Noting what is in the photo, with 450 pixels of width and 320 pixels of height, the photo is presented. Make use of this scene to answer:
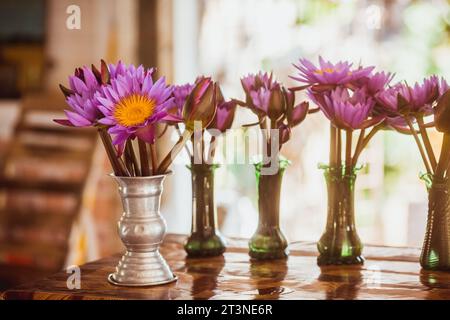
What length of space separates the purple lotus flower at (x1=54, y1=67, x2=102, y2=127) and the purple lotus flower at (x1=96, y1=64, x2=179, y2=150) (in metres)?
0.02

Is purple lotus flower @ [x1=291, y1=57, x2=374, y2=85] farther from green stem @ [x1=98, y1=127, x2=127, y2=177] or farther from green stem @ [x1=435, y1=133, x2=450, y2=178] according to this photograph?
green stem @ [x1=98, y1=127, x2=127, y2=177]

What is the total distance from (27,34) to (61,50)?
207mm

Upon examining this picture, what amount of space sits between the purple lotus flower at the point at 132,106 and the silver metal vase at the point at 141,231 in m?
0.09

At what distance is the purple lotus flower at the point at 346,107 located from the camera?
1312 millimetres

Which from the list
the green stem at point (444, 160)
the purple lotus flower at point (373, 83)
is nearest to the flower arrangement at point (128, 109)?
the purple lotus flower at point (373, 83)

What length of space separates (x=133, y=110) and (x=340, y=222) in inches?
19.1

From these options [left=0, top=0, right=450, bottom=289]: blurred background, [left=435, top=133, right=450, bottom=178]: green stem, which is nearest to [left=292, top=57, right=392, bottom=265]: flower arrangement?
[left=435, top=133, right=450, bottom=178]: green stem

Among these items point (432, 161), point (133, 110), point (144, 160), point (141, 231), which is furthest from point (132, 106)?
point (432, 161)

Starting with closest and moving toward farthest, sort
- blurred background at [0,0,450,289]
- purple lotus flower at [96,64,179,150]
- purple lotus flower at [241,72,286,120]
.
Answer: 1. purple lotus flower at [96,64,179,150]
2. purple lotus flower at [241,72,286,120]
3. blurred background at [0,0,450,289]

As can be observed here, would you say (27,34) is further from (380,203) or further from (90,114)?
(90,114)

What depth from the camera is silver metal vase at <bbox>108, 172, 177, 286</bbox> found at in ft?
4.05

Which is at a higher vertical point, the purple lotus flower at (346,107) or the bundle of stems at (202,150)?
the purple lotus flower at (346,107)

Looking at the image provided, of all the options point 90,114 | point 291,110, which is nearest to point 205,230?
point 291,110

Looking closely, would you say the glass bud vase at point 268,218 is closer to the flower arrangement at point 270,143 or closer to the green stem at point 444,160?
the flower arrangement at point 270,143
